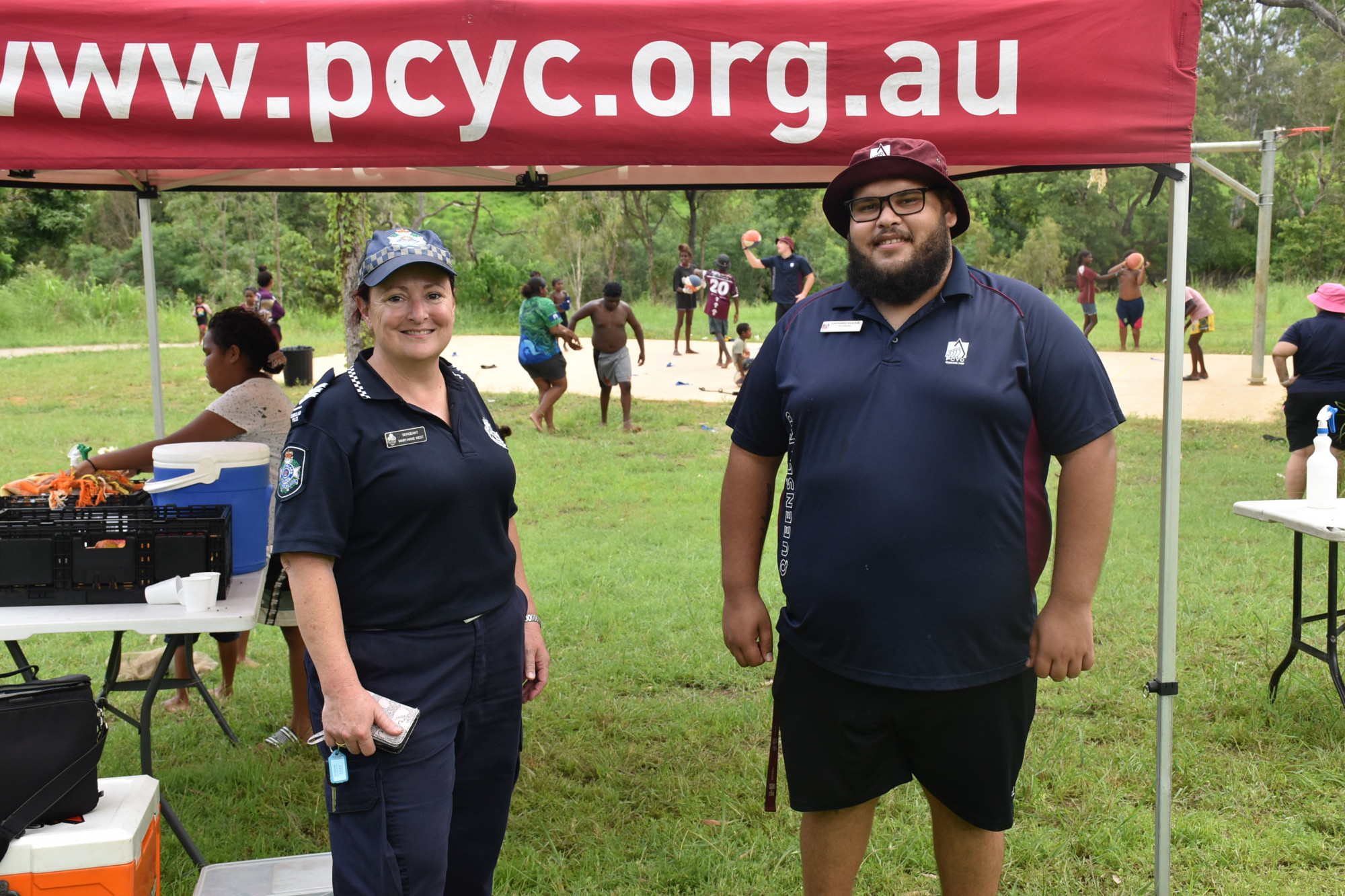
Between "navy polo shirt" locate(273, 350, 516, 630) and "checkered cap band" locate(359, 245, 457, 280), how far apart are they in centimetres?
22

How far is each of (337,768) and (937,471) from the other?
1430 millimetres

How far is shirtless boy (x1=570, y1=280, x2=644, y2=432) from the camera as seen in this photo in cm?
1130

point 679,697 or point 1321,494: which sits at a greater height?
point 1321,494

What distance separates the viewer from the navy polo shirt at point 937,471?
232 cm

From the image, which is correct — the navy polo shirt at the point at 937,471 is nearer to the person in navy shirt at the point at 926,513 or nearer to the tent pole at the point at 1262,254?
the person in navy shirt at the point at 926,513

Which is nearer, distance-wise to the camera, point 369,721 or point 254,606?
point 369,721

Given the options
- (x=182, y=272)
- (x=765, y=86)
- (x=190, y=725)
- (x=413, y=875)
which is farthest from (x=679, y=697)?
(x=182, y=272)

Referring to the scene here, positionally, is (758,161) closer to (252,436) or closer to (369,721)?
(369,721)

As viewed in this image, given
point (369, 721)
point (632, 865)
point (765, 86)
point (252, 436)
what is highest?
point (765, 86)

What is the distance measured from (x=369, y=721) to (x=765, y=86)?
1856mm

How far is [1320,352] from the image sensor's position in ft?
24.7

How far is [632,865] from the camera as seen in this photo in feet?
11.4

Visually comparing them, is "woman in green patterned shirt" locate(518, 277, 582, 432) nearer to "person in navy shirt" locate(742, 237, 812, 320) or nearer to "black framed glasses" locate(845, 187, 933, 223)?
"person in navy shirt" locate(742, 237, 812, 320)

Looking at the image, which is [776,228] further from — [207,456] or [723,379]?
[207,456]
